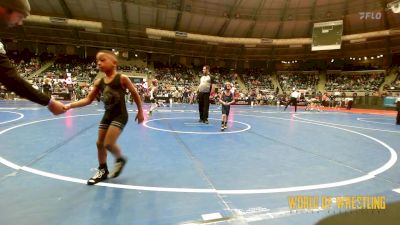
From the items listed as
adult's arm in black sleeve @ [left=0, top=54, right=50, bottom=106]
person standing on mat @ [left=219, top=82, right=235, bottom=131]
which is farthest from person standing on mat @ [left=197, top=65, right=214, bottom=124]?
adult's arm in black sleeve @ [left=0, top=54, right=50, bottom=106]

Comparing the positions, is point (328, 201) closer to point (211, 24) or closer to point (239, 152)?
point (239, 152)

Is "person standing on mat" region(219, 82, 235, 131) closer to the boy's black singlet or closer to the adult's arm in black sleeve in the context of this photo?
the boy's black singlet

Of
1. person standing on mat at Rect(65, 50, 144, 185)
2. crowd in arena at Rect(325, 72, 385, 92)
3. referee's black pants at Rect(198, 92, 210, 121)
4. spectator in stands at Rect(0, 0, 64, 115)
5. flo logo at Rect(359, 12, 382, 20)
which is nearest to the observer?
spectator in stands at Rect(0, 0, 64, 115)

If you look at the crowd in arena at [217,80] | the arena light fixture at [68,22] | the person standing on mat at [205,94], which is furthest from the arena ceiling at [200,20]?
the person standing on mat at [205,94]

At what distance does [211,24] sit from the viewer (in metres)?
35.4

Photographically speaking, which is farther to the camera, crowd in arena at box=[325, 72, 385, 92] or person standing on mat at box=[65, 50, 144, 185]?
crowd in arena at box=[325, 72, 385, 92]

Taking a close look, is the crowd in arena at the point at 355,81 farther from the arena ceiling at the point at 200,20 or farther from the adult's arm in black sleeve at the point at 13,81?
the adult's arm in black sleeve at the point at 13,81

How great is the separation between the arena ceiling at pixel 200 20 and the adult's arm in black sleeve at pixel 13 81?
99.1 ft

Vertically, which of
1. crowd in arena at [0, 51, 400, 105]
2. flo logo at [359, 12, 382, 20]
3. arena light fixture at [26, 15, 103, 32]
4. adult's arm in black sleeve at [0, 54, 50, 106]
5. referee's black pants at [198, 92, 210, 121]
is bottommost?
referee's black pants at [198, 92, 210, 121]

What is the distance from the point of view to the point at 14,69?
2.21 meters

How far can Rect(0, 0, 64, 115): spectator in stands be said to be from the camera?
71.8 inches

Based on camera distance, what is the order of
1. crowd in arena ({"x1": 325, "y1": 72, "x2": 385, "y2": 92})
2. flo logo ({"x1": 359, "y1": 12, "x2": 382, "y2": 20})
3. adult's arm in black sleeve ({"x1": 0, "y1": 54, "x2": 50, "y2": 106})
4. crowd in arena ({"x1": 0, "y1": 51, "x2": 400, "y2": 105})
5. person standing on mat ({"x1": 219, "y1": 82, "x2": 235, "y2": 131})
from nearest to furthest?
adult's arm in black sleeve ({"x1": 0, "y1": 54, "x2": 50, "y2": 106})
person standing on mat ({"x1": 219, "y1": 82, "x2": 235, "y2": 131})
crowd in arena ({"x1": 0, "y1": 51, "x2": 400, "y2": 105})
flo logo ({"x1": 359, "y1": 12, "x2": 382, "y2": 20})
crowd in arena ({"x1": 325, "y1": 72, "x2": 385, "y2": 92})

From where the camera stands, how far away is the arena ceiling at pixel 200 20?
101ft

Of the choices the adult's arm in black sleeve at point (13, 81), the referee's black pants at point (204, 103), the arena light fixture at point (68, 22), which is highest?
the arena light fixture at point (68, 22)
